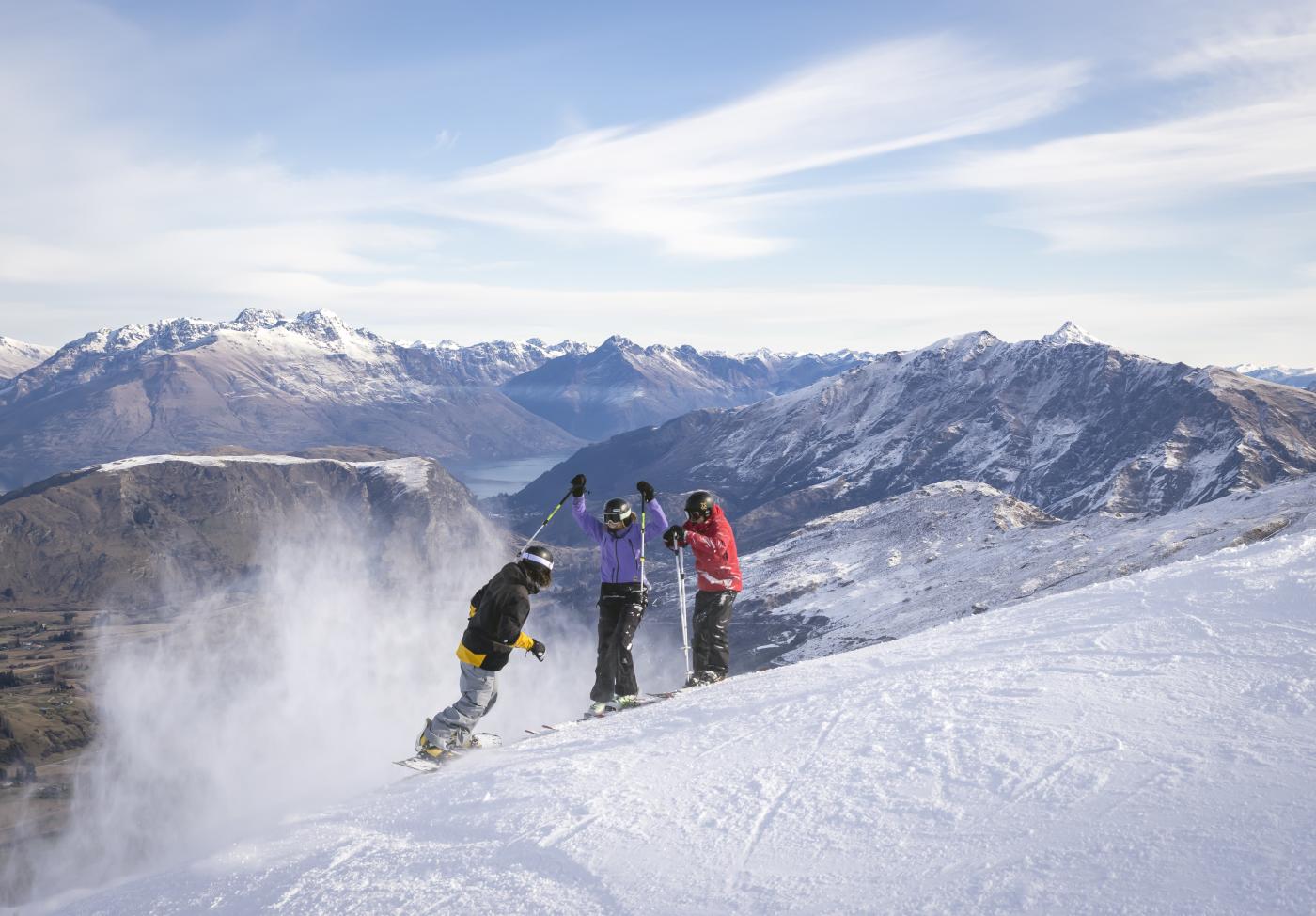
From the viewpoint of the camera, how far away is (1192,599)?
14.1m

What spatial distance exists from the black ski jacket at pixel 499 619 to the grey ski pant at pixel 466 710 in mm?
263

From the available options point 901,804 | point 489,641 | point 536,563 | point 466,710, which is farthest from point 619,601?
point 901,804

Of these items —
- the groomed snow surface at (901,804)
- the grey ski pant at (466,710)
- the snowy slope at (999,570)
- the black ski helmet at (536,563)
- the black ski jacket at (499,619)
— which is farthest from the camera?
the snowy slope at (999,570)

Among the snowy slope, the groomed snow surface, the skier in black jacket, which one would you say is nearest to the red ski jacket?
the skier in black jacket

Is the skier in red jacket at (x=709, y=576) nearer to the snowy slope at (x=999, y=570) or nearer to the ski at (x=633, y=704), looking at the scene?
the ski at (x=633, y=704)

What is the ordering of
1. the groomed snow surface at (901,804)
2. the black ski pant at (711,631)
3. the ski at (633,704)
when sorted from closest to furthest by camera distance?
the groomed snow surface at (901,804)
the ski at (633,704)
the black ski pant at (711,631)

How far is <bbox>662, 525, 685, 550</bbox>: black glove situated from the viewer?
17.2 m

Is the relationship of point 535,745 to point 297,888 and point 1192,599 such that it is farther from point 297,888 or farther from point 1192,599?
point 1192,599

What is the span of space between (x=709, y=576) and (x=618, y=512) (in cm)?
235

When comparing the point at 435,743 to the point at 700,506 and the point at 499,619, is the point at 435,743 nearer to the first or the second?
the point at 499,619

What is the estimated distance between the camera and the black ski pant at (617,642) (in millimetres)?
17422

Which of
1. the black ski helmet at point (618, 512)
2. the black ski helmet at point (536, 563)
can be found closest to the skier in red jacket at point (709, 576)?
the black ski helmet at point (618, 512)

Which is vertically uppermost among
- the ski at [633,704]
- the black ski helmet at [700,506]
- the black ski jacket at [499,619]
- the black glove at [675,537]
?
the black ski helmet at [700,506]

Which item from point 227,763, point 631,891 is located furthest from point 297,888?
point 227,763
